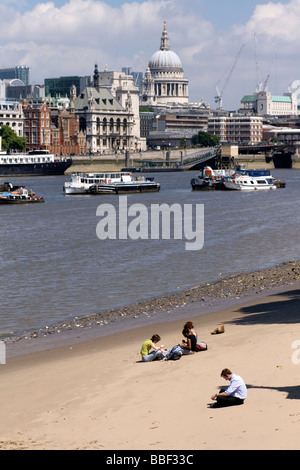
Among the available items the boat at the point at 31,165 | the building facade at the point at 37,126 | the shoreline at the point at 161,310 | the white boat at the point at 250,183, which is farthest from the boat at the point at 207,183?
the building facade at the point at 37,126

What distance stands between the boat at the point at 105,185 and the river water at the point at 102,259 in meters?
24.7

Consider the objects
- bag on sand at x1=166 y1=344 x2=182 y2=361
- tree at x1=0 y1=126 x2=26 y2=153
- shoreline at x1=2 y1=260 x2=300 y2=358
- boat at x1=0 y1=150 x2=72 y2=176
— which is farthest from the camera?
tree at x1=0 y1=126 x2=26 y2=153

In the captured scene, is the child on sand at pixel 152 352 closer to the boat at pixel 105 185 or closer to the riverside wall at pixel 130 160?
the boat at pixel 105 185

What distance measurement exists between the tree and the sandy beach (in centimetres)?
15168

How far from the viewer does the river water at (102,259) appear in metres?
27.2

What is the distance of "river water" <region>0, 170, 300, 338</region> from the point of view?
89.3 feet

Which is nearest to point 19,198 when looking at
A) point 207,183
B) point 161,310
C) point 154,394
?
point 207,183

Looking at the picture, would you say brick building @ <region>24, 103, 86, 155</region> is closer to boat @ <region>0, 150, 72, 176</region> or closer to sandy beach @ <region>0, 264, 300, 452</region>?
boat @ <region>0, 150, 72, 176</region>

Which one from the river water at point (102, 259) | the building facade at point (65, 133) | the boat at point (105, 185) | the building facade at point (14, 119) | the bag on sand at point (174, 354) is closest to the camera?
the bag on sand at point (174, 354)

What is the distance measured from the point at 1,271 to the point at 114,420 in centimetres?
2179

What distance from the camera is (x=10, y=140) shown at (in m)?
171

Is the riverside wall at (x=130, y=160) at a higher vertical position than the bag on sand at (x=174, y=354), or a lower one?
higher

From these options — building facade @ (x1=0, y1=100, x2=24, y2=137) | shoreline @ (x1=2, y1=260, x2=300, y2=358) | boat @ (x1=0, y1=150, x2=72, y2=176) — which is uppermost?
building facade @ (x1=0, y1=100, x2=24, y2=137)

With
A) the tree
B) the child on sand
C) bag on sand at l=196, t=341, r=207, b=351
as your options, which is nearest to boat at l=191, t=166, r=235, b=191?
the tree
